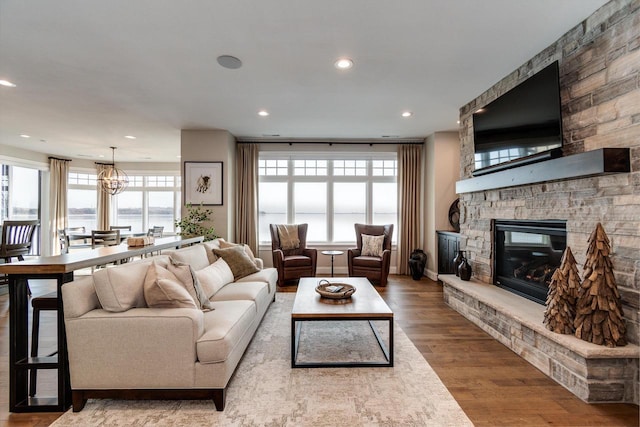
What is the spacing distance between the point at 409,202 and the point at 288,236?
2.48 m

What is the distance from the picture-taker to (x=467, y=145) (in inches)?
166

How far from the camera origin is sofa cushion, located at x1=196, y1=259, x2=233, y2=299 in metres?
3.00

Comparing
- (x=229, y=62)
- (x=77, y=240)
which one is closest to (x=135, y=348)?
(x=229, y=62)

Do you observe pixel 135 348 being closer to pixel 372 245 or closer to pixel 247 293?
pixel 247 293

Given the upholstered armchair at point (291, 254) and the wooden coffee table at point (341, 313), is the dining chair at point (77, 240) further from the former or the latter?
the wooden coffee table at point (341, 313)

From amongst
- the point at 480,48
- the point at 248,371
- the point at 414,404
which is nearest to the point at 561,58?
the point at 480,48

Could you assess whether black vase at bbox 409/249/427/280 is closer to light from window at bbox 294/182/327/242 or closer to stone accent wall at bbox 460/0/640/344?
light from window at bbox 294/182/327/242

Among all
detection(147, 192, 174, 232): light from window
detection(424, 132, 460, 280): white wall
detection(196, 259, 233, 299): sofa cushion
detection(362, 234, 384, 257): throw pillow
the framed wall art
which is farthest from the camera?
detection(147, 192, 174, 232): light from window

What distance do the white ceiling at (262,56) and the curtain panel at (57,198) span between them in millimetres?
3005

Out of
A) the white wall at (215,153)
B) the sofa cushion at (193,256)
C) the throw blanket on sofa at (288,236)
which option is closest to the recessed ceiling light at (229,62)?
the sofa cushion at (193,256)

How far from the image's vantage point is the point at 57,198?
25.6ft

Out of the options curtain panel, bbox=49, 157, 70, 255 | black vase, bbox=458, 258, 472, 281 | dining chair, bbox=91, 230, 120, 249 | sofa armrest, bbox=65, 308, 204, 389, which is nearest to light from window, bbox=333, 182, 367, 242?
black vase, bbox=458, 258, 472, 281

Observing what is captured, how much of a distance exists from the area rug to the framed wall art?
3452mm

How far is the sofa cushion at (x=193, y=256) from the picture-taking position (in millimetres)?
3131
